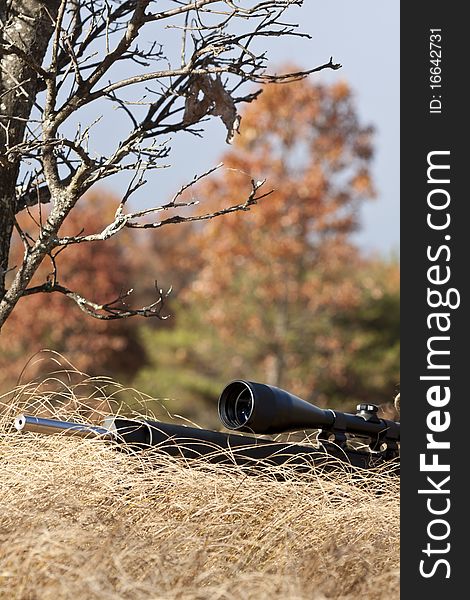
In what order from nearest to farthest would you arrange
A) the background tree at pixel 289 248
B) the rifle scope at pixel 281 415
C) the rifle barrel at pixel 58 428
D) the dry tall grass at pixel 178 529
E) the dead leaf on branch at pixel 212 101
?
the dry tall grass at pixel 178 529, the rifle barrel at pixel 58 428, the rifle scope at pixel 281 415, the dead leaf on branch at pixel 212 101, the background tree at pixel 289 248

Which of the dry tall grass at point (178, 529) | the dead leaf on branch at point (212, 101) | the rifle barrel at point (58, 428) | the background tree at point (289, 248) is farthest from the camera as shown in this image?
the background tree at point (289, 248)

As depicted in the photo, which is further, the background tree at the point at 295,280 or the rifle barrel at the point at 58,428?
the background tree at the point at 295,280

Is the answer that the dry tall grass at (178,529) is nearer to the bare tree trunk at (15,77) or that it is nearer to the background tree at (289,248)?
the bare tree trunk at (15,77)

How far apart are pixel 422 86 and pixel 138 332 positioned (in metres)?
18.8

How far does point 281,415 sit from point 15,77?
8.06 feet

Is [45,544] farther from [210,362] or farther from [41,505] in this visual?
[210,362]

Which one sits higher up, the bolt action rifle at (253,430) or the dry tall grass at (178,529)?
the bolt action rifle at (253,430)

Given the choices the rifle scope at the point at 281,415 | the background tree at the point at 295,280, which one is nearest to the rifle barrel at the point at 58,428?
the rifle scope at the point at 281,415

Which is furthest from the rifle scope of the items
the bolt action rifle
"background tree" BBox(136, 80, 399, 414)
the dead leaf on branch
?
"background tree" BBox(136, 80, 399, 414)

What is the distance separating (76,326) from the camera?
70.8 ft

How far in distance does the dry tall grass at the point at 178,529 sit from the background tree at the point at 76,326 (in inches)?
620

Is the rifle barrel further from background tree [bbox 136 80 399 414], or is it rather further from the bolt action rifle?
background tree [bbox 136 80 399 414]

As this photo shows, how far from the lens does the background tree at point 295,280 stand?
20.7 meters

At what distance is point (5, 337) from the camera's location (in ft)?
71.1
